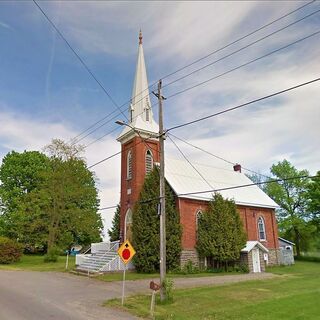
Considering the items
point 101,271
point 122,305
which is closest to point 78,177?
point 101,271

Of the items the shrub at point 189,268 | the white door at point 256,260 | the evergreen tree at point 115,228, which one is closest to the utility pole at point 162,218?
the shrub at point 189,268

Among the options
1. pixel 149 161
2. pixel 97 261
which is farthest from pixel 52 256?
pixel 149 161

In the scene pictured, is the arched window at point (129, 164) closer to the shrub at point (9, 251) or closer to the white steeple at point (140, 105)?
the white steeple at point (140, 105)

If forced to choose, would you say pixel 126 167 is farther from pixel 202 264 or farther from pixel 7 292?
pixel 7 292

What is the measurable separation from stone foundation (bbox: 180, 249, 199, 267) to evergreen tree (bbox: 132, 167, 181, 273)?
0.45 m

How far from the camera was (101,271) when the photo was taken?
23531 mm

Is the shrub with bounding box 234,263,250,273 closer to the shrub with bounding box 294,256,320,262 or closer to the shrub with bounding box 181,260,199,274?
the shrub with bounding box 181,260,199,274

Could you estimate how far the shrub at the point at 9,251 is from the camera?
31.2 meters

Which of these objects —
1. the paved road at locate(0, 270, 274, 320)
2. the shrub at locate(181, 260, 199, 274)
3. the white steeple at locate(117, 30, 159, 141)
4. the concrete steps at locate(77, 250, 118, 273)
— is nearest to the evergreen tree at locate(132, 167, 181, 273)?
the shrub at locate(181, 260, 199, 274)

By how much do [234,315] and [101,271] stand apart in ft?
47.7

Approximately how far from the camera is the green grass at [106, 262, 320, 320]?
10836 millimetres

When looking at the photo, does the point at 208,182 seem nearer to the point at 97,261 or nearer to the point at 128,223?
the point at 128,223

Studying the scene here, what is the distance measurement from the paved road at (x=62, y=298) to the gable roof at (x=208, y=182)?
30.7ft

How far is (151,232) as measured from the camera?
24.7 metres
